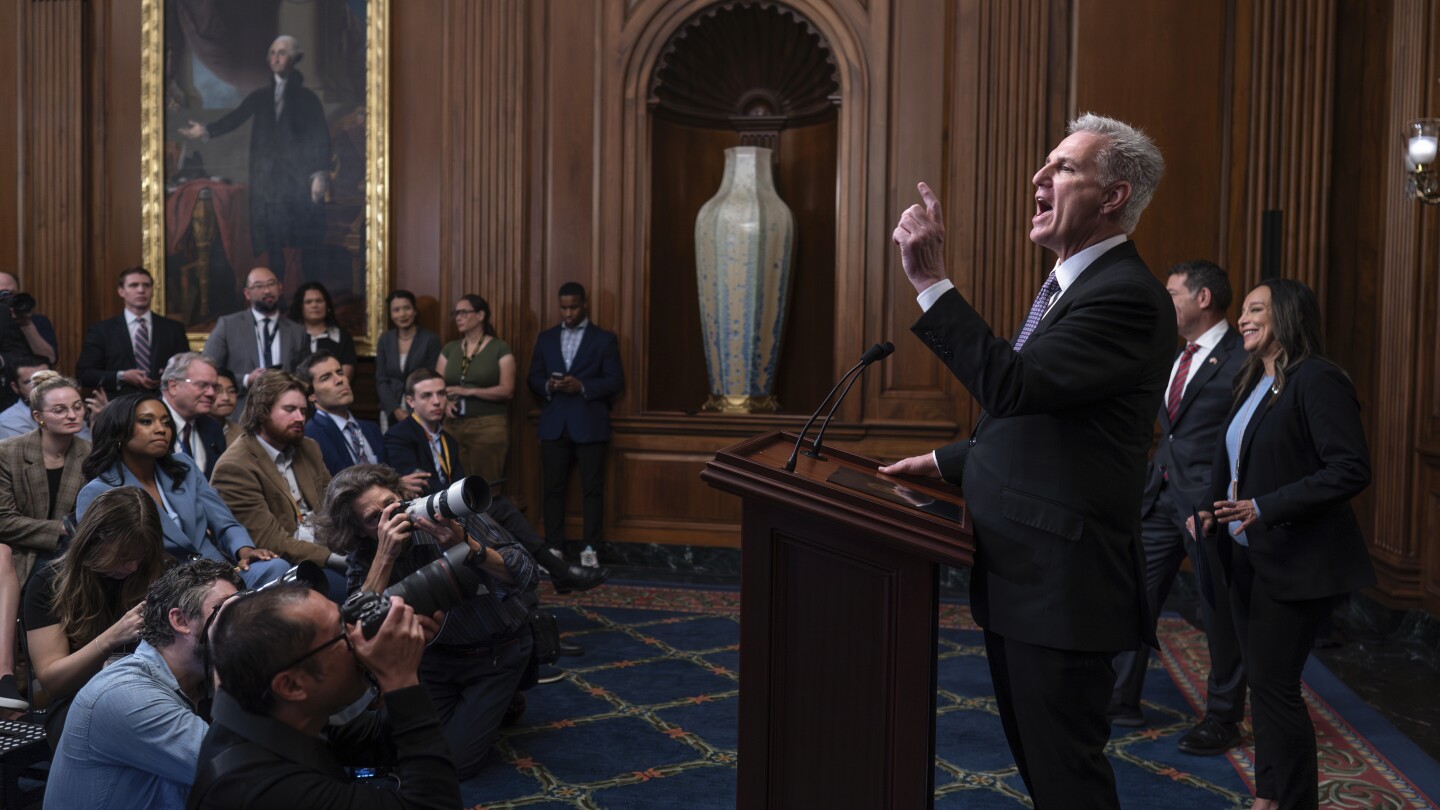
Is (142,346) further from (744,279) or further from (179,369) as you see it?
(744,279)

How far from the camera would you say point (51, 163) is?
7.90 m

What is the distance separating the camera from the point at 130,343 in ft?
23.2

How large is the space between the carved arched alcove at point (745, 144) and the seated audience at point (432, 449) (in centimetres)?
252

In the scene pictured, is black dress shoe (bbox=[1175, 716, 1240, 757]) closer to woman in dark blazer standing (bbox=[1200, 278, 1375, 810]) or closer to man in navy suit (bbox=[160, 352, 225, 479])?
woman in dark blazer standing (bbox=[1200, 278, 1375, 810])

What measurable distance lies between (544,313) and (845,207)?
6.39 feet

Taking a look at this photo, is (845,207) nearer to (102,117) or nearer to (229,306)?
(229,306)

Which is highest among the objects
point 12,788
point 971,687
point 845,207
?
point 845,207

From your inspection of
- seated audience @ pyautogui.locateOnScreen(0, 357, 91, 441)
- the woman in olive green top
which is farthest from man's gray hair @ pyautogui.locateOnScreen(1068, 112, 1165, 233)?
the woman in olive green top

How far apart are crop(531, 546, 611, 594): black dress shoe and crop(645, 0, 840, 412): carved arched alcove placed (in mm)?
1995

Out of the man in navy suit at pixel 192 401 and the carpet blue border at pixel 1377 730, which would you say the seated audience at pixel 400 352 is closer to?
the man in navy suit at pixel 192 401

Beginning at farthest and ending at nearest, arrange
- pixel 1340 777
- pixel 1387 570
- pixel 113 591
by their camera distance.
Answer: pixel 1387 570, pixel 1340 777, pixel 113 591

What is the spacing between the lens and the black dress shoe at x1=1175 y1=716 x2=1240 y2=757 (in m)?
3.86

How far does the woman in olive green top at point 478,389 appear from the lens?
23.4 feet

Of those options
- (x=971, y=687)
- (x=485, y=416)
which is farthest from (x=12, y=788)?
(x=485, y=416)
